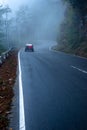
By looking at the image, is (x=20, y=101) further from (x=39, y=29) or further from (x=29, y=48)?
(x=39, y=29)

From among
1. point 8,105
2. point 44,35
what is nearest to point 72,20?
point 8,105

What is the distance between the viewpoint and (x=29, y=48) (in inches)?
2344

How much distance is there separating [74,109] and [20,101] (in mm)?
2220

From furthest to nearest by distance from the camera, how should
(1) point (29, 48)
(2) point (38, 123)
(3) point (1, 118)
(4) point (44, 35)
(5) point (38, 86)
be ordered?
(4) point (44, 35)
(1) point (29, 48)
(5) point (38, 86)
(3) point (1, 118)
(2) point (38, 123)

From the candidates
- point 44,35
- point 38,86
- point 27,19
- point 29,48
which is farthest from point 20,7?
point 38,86

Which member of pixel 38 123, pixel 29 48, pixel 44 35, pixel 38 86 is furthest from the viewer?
pixel 44 35

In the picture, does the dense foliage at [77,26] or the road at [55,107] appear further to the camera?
the dense foliage at [77,26]

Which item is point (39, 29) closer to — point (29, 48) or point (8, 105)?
point (29, 48)

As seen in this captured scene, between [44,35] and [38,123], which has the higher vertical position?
[38,123]

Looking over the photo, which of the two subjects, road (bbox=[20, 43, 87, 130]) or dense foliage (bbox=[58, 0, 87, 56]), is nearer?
road (bbox=[20, 43, 87, 130])

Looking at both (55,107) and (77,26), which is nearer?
(55,107)

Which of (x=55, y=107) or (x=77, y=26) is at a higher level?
(x=55, y=107)

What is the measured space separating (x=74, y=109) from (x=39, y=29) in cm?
13865

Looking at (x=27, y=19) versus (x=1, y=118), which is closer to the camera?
(x=1, y=118)
